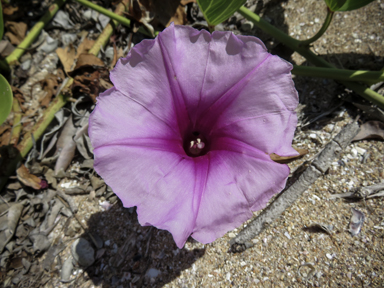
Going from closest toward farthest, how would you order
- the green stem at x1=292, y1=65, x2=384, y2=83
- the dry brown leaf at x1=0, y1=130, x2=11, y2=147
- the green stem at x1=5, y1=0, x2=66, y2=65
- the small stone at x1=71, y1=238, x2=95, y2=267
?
the green stem at x1=292, y1=65, x2=384, y2=83 < the small stone at x1=71, y1=238, x2=95, y2=267 < the dry brown leaf at x1=0, y1=130, x2=11, y2=147 < the green stem at x1=5, y1=0, x2=66, y2=65

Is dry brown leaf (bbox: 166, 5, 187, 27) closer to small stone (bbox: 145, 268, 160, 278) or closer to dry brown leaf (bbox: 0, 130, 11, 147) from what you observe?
dry brown leaf (bbox: 0, 130, 11, 147)

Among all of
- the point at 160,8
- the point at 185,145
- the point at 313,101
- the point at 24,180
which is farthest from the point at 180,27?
the point at 24,180

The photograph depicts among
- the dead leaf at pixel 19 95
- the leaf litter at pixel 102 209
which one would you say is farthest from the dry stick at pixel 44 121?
the dead leaf at pixel 19 95

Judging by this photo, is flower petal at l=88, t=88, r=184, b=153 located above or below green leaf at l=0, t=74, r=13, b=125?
above

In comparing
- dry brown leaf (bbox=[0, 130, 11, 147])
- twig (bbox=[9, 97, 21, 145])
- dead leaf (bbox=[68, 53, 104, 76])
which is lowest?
dry brown leaf (bbox=[0, 130, 11, 147])

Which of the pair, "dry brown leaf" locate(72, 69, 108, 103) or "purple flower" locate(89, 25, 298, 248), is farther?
"dry brown leaf" locate(72, 69, 108, 103)

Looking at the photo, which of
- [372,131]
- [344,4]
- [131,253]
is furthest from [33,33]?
[372,131]

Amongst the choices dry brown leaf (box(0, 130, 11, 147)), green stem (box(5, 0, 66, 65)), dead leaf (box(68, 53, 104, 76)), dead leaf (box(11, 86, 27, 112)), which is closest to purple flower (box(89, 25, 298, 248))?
dead leaf (box(68, 53, 104, 76))
